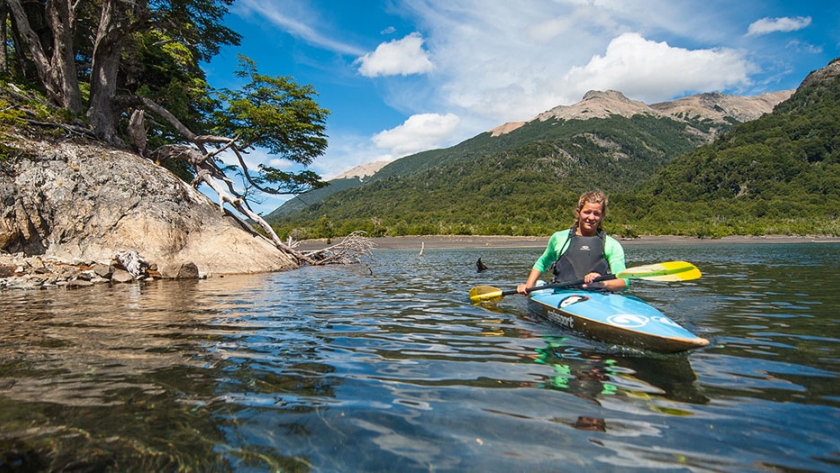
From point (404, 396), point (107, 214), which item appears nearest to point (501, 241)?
point (107, 214)

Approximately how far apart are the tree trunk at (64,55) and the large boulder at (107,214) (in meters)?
2.70

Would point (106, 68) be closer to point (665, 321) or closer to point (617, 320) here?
point (617, 320)

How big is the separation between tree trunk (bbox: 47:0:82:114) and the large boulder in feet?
8.87

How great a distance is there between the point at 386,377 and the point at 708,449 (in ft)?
8.31

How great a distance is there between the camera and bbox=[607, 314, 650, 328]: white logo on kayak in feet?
16.1

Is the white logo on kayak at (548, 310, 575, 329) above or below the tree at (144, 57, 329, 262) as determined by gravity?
below

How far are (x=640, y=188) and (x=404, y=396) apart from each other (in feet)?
418

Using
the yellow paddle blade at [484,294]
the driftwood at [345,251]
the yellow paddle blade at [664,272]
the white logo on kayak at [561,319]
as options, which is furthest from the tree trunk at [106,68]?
the yellow paddle blade at [664,272]

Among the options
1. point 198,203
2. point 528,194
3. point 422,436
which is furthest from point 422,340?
point 528,194

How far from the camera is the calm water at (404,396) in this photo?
256 centimetres

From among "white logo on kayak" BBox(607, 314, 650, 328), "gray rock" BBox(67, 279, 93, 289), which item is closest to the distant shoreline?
"gray rock" BBox(67, 279, 93, 289)

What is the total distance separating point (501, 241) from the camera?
211 ft

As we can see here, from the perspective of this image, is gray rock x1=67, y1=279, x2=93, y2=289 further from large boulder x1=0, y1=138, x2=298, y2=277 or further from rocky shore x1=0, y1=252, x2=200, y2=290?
large boulder x1=0, y1=138, x2=298, y2=277

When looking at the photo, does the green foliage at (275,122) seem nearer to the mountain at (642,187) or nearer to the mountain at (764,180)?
the mountain at (642,187)
